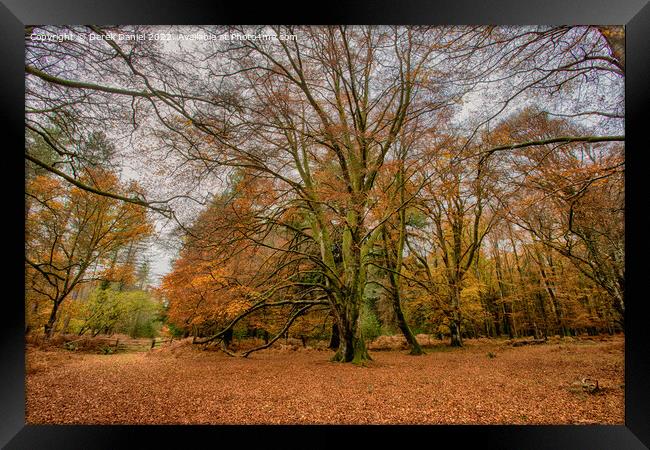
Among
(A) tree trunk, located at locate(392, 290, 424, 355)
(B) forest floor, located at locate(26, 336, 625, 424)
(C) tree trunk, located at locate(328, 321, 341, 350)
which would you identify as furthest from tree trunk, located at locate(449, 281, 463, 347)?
(C) tree trunk, located at locate(328, 321, 341, 350)

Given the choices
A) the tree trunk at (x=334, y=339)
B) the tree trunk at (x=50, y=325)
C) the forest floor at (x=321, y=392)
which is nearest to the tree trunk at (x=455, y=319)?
the forest floor at (x=321, y=392)

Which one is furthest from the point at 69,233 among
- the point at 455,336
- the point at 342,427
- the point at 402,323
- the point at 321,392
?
the point at 455,336

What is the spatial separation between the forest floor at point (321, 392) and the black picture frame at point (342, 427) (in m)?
0.09

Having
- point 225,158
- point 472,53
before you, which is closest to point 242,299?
point 225,158

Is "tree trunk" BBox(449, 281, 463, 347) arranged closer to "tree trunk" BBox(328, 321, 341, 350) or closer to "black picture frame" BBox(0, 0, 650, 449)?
"black picture frame" BBox(0, 0, 650, 449)

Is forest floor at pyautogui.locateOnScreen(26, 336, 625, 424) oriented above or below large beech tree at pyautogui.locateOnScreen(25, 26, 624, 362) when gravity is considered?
below

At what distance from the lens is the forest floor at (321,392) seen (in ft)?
9.77

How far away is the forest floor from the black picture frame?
3.6 inches

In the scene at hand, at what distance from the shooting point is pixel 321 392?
3.29 m

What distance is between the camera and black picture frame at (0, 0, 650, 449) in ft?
9.31

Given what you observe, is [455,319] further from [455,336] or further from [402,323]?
[402,323]

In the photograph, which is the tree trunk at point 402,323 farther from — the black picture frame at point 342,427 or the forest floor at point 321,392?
the black picture frame at point 342,427

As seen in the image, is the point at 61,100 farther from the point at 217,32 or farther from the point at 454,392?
the point at 454,392
